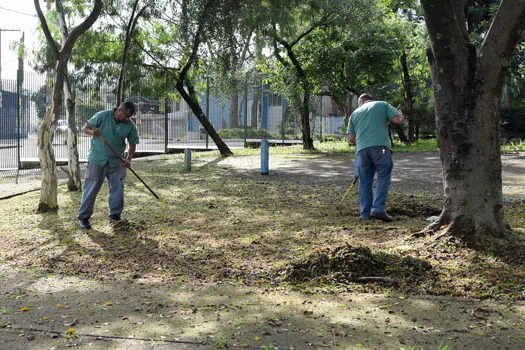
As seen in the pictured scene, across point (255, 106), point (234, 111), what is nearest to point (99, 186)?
point (234, 111)

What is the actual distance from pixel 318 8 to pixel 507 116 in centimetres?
1133

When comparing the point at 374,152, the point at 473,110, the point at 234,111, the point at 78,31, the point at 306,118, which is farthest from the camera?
the point at 234,111

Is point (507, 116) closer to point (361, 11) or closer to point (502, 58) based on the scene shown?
point (361, 11)

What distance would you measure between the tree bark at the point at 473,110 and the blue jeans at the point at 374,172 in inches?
70.4

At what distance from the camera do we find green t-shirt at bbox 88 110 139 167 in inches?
279

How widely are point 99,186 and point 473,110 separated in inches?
178

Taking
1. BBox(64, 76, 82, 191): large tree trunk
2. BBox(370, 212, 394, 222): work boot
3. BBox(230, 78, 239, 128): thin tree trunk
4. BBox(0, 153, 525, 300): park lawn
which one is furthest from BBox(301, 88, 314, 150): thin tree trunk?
BBox(370, 212, 394, 222): work boot

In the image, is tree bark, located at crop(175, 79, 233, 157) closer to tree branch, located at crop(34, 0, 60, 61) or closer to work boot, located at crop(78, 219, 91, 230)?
tree branch, located at crop(34, 0, 60, 61)

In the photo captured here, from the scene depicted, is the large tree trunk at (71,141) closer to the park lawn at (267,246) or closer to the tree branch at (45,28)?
the park lawn at (267,246)

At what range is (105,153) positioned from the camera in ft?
23.2

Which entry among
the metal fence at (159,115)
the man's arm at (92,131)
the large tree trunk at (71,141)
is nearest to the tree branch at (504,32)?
the man's arm at (92,131)

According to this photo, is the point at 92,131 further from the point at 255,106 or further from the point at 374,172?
the point at 255,106

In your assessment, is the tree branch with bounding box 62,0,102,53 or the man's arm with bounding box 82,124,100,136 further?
the tree branch with bounding box 62,0,102,53

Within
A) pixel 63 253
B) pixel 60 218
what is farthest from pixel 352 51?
pixel 63 253
